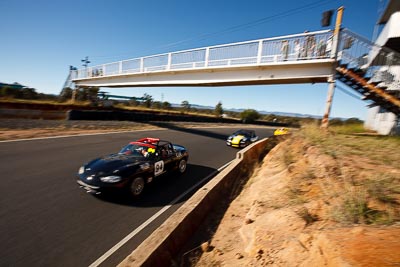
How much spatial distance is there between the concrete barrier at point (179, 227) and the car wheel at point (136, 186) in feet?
5.95

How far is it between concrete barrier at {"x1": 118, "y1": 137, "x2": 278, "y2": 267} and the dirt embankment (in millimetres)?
398

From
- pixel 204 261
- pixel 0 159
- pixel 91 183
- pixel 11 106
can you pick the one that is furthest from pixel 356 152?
pixel 11 106

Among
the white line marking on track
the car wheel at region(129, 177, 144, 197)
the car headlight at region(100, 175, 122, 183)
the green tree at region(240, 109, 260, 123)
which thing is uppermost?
the green tree at region(240, 109, 260, 123)

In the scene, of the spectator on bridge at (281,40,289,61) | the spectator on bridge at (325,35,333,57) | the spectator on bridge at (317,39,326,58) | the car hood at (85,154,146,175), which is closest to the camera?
the car hood at (85,154,146,175)

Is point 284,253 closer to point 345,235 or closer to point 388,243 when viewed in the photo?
point 345,235

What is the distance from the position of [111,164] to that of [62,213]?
1576 millimetres

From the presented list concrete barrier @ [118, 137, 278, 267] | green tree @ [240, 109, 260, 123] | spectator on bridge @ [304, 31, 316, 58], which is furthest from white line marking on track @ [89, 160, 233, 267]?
green tree @ [240, 109, 260, 123]

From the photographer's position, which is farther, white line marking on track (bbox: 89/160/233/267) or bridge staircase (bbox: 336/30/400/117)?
bridge staircase (bbox: 336/30/400/117)

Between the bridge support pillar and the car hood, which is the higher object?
the bridge support pillar

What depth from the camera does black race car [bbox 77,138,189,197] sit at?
5.52m

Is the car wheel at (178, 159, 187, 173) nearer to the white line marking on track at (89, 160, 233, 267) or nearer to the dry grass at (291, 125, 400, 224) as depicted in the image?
the white line marking on track at (89, 160, 233, 267)

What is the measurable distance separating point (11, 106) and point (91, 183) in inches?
865

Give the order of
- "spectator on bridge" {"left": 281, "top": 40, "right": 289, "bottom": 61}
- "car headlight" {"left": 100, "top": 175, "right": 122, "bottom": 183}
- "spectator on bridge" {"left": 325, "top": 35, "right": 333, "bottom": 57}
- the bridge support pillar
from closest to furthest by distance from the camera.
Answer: "car headlight" {"left": 100, "top": 175, "right": 122, "bottom": 183} < "spectator on bridge" {"left": 325, "top": 35, "right": 333, "bottom": 57} < "spectator on bridge" {"left": 281, "top": 40, "right": 289, "bottom": 61} < the bridge support pillar

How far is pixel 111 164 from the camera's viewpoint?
6.00m
